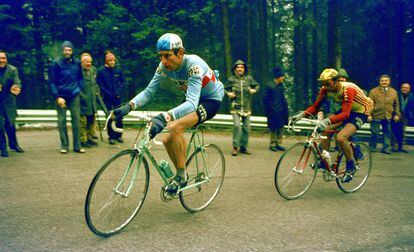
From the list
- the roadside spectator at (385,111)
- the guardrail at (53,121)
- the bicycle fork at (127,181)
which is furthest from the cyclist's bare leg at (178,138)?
→ the guardrail at (53,121)

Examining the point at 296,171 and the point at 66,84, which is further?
the point at 66,84

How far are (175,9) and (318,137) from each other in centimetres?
1658

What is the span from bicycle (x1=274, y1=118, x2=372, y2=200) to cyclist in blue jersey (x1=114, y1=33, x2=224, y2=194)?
1584mm

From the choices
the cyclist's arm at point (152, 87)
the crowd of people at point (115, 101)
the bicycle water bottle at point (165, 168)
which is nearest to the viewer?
the bicycle water bottle at point (165, 168)

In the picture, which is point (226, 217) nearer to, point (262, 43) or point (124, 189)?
point (124, 189)

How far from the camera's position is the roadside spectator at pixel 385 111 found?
11.7m

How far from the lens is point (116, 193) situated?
4.69 meters

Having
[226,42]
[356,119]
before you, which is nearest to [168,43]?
[356,119]

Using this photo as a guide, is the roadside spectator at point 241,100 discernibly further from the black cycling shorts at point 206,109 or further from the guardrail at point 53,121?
the black cycling shorts at point 206,109

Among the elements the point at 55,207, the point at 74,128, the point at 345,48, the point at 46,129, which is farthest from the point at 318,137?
the point at 345,48

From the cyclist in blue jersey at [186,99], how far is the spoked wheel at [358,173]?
281 centimetres

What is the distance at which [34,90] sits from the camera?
72.6ft

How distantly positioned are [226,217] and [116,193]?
1.58m

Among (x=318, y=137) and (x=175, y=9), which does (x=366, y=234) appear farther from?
(x=175, y=9)
